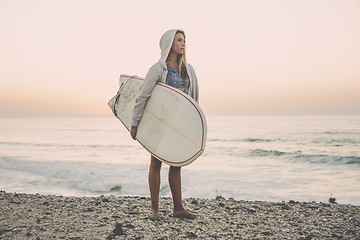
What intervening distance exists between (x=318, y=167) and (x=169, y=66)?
10608mm

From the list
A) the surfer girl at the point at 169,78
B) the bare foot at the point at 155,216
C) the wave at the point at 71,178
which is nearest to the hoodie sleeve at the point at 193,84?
the surfer girl at the point at 169,78

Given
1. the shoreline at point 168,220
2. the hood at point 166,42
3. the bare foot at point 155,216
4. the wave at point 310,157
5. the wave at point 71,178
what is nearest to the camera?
the shoreline at point 168,220

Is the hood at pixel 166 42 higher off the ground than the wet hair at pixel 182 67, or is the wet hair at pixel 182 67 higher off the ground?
the hood at pixel 166 42

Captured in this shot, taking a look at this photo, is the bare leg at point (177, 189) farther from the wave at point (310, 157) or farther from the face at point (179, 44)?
the wave at point (310, 157)

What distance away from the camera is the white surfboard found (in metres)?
2.66

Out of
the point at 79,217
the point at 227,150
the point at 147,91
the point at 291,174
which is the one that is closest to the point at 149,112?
the point at 147,91

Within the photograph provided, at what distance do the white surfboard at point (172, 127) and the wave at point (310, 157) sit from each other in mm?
11150

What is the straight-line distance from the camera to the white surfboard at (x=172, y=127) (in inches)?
105

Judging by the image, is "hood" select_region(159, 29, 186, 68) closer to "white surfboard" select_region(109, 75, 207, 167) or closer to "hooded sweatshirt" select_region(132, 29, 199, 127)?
"hooded sweatshirt" select_region(132, 29, 199, 127)

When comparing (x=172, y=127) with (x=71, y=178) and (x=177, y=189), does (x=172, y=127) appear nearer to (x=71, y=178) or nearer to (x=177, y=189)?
(x=177, y=189)

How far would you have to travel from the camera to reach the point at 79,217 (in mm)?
3158

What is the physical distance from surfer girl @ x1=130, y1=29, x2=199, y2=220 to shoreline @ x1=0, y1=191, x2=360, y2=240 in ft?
1.22

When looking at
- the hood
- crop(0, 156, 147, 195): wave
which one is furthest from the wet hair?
crop(0, 156, 147, 195): wave

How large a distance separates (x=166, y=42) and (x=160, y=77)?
36cm
